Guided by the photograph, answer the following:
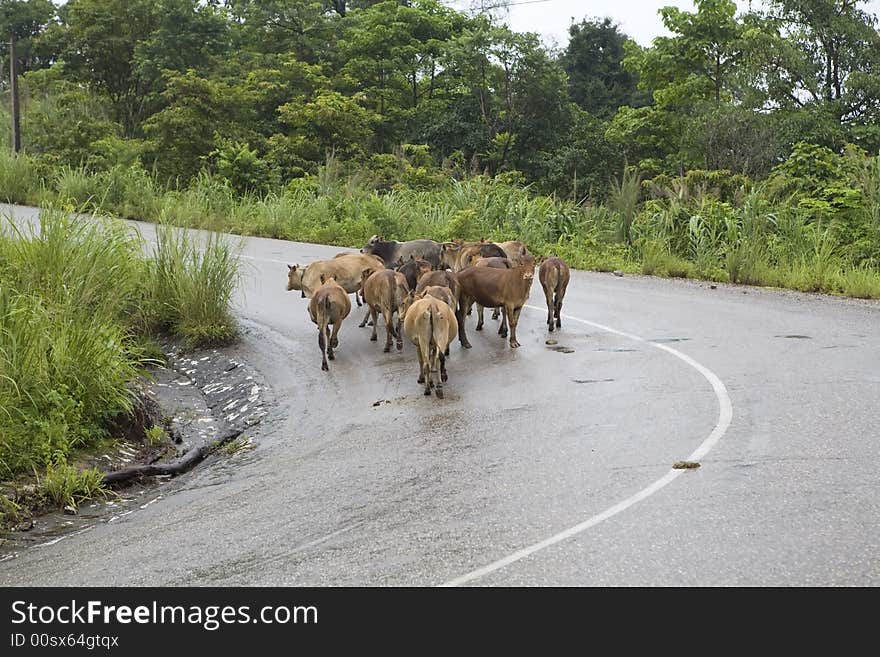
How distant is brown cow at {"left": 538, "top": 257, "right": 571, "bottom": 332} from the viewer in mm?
13656

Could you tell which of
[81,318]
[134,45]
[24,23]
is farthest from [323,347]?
[24,23]

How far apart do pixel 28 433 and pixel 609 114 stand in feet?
141

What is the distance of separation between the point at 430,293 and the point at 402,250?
452 cm

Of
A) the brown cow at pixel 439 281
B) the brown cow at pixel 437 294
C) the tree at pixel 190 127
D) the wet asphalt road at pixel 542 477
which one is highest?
the tree at pixel 190 127

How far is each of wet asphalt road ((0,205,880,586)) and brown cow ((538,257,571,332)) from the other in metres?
0.68

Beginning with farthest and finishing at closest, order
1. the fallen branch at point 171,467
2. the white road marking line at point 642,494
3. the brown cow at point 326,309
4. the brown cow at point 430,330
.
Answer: the brown cow at point 326,309, the brown cow at point 430,330, the fallen branch at point 171,467, the white road marking line at point 642,494

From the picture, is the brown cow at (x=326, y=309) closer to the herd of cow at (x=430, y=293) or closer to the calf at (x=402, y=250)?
the herd of cow at (x=430, y=293)

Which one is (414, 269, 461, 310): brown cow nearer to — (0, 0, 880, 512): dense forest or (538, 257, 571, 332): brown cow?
(538, 257, 571, 332): brown cow

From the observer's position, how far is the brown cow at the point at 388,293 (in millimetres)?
12719

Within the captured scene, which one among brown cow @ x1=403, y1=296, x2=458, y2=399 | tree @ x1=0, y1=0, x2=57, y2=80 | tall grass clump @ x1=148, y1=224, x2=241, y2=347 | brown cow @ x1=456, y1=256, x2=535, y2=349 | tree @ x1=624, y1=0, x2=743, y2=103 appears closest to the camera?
brown cow @ x1=403, y1=296, x2=458, y2=399

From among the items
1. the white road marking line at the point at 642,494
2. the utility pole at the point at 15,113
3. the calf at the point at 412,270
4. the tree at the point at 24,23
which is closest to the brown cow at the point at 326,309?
the calf at the point at 412,270

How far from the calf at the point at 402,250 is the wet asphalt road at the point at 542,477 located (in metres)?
2.60

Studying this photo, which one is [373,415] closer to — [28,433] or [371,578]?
[28,433]

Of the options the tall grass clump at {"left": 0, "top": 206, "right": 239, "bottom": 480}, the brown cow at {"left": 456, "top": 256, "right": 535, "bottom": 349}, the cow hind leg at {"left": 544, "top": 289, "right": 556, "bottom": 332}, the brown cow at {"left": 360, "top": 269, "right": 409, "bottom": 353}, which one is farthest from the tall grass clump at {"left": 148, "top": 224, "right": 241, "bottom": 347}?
the cow hind leg at {"left": 544, "top": 289, "right": 556, "bottom": 332}
